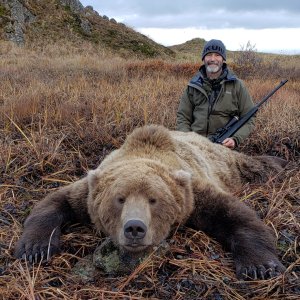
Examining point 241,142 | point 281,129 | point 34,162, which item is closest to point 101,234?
point 34,162

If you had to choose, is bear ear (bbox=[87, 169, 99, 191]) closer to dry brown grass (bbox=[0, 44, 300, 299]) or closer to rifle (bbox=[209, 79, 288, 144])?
dry brown grass (bbox=[0, 44, 300, 299])

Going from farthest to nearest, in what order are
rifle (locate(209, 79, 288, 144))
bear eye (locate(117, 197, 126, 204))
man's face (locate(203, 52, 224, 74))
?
man's face (locate(203, 52, 224, 74)) → rifle (locate(209, 79, 288, 144)) → bear eye (locate(117, 197, 126, 204))

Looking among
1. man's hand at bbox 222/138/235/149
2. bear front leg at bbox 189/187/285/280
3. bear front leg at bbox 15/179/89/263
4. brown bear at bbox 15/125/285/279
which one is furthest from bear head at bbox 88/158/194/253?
man's hand at bbox 222/138/235/149

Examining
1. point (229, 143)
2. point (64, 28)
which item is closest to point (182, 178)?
point (229, 143)

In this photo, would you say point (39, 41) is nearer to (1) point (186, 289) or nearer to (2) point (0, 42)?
(2) point (0, 42)

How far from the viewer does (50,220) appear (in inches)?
122

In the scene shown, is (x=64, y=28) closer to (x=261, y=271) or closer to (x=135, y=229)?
(x=135, y=229)

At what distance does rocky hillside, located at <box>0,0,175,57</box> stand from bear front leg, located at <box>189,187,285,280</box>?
55.3 feet

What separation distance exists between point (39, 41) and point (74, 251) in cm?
1808

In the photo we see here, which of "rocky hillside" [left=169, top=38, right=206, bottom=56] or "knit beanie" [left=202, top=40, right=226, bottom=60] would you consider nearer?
"knit beanie" [left=202, top=40, right=226, bottom=60]

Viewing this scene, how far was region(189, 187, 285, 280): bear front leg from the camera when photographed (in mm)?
2643

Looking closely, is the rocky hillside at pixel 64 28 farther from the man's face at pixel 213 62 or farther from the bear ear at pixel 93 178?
the bear ear at pixel 93 178

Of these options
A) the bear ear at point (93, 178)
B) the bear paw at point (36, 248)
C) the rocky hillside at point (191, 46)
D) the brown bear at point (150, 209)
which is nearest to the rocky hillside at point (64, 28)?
the rocky hillside at point (191, 46)

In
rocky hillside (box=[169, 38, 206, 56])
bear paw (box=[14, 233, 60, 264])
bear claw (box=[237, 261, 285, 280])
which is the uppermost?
bear claw (box=[237, 261, 285, 280])
